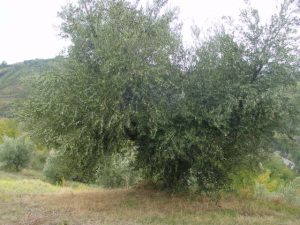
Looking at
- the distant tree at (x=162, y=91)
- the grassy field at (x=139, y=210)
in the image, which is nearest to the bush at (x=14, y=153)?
the grassy field at (x=139, y=210)

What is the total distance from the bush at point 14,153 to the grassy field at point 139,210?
34840 millimetres

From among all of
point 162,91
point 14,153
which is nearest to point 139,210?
point 162,91

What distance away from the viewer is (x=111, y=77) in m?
16.4

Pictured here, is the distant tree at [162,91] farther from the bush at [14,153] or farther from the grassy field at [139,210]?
the bush at [14,153]

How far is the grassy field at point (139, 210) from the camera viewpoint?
51.8 feet

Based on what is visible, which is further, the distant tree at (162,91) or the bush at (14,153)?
the bush at (14,153)

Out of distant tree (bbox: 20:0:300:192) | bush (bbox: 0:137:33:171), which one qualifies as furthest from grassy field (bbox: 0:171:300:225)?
bush (bbox: 0:137:33:171)

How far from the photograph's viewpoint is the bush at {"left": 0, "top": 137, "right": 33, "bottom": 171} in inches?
2160

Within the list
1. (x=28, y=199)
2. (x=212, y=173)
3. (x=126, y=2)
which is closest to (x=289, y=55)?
(x=212, y=173)

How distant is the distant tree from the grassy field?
1.67 meters

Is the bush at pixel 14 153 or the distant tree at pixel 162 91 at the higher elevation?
the distant tree at pixel 162 91

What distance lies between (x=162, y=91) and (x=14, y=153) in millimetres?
42869

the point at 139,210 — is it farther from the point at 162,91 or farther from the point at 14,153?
the point at 14,153

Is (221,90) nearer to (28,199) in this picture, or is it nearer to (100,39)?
(100,39)
